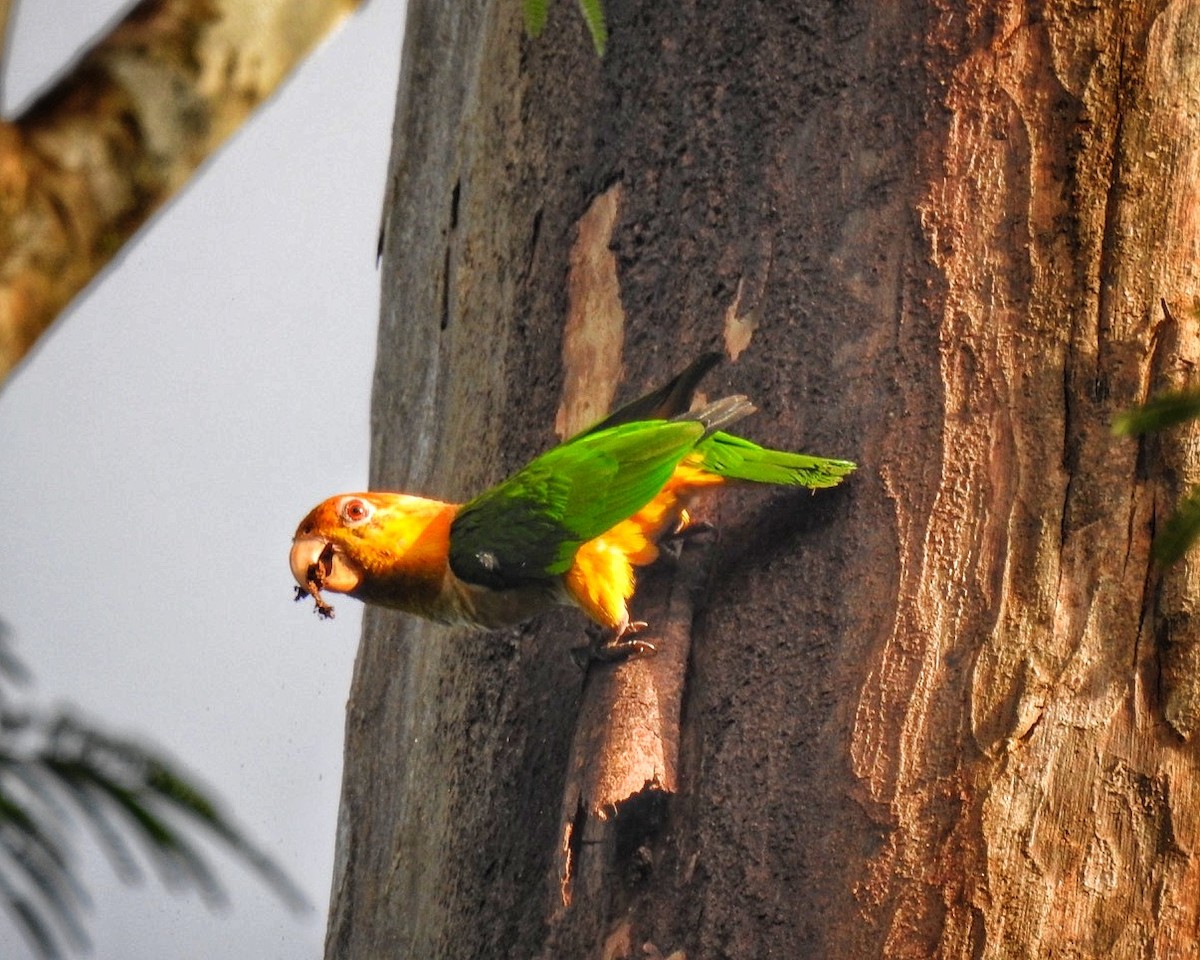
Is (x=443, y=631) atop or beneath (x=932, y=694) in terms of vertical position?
atop

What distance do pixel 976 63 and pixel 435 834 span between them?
2540 mm

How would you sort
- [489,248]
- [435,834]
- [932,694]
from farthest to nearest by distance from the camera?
Result: [489,248] < [435,834] < [932,694]

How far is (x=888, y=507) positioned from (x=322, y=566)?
181cm

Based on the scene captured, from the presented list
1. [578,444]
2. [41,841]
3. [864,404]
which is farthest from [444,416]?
[41,841]

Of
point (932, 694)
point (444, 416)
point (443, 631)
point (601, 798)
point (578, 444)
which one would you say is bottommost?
point (601, 798)

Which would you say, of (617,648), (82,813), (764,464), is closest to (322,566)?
(617,648)

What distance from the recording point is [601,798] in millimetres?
2785

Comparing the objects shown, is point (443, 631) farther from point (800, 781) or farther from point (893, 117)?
point (893, 117)

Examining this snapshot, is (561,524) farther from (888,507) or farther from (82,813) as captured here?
(82,813)

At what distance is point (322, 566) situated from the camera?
3842mm

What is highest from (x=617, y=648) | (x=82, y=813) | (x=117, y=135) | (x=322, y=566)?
(x=117, y=135)

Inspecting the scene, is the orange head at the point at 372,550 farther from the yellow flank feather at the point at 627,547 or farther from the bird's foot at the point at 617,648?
the bird's foot at the point at 617,648

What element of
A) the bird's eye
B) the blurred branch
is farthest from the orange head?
the blurred branch

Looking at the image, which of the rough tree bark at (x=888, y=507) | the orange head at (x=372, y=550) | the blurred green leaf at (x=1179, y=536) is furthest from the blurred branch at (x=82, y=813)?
the orange head at (x=372, y=550)
